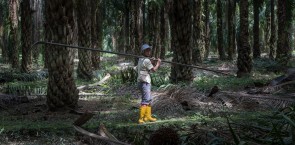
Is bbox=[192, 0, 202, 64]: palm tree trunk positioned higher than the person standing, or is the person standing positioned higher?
bbox=[192, 0, 202, 64]: palm tree trunk

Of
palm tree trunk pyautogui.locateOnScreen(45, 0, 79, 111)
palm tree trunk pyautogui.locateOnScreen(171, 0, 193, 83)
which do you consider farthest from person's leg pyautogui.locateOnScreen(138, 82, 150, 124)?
palm tree trunk pyautogui.locateOnScreen(171, 0, 193, 83)

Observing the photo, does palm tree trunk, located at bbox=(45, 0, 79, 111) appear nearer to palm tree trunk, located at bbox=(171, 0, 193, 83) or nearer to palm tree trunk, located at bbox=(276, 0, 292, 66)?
palm tree trunk, located at bbox=(171, 0, 193, 83)

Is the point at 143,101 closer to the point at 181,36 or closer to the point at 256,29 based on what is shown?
the point at 181,36

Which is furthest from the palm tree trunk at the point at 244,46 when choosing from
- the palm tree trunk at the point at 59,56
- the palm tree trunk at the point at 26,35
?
the palm tree trunk at the point at 26,35

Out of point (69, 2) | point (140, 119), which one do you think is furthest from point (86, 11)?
point (140, 119)

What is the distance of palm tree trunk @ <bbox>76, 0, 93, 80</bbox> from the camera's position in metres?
15.6

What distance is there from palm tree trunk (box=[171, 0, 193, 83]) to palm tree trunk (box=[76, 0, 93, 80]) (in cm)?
449

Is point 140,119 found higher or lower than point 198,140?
lower

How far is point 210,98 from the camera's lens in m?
9.31

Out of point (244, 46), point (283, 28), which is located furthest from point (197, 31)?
point (244, 46)

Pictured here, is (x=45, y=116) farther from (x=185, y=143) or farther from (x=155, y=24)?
(x=155, y=24)

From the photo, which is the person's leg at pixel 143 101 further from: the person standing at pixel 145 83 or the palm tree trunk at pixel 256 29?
the palm tree trunk at pixel 256 29

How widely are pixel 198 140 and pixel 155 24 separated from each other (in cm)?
2309

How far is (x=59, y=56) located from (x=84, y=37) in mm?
6484
